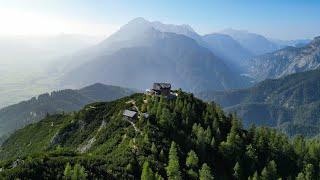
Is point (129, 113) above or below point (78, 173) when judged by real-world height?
above

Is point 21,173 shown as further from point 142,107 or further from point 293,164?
point 293,164

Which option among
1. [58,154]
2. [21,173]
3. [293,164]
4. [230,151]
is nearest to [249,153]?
[230,151]

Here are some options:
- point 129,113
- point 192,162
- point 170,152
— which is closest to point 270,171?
point 192,162

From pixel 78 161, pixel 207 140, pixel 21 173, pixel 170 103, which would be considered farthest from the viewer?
pixel 170 103

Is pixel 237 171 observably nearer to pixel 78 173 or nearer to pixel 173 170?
pixel 173 170

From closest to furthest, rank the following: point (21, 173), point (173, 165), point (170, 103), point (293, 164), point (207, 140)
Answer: point (21, 173), point (173, 165), point (207, 140), point (293, 164), point (170, 103)

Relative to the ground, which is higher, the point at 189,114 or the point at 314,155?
the point at 189,114

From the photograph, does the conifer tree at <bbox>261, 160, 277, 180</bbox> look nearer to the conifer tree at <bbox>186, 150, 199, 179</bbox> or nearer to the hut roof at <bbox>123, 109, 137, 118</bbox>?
the conifer tree at <bbox>186, 150, 199, 179</bbox>

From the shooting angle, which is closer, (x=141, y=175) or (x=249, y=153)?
(x=141, y=175)
